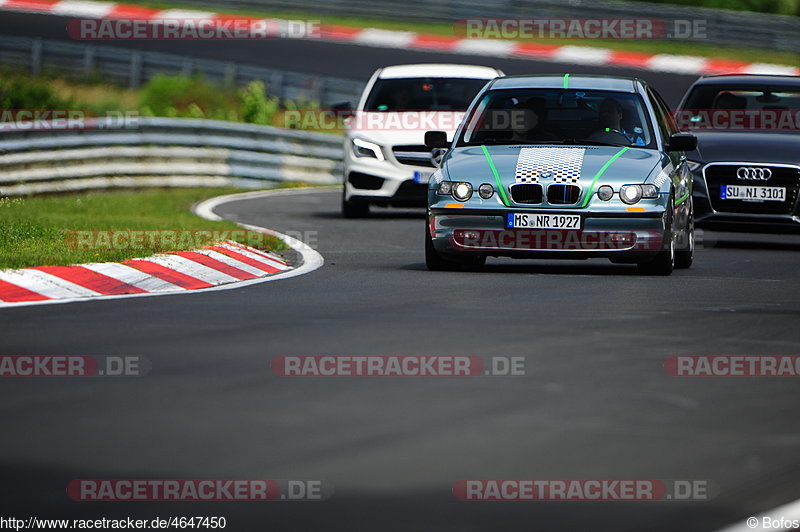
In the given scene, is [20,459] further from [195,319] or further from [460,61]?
[460,61]

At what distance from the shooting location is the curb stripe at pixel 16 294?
10156mm

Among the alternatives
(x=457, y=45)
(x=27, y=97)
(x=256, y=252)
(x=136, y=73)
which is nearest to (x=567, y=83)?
(x=256, y=252)

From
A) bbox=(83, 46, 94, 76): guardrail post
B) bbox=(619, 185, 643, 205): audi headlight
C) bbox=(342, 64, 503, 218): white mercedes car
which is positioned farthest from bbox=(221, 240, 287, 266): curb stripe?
bbox=(83, 46, 94, 76): guardrail post

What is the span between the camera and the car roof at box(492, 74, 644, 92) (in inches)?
536

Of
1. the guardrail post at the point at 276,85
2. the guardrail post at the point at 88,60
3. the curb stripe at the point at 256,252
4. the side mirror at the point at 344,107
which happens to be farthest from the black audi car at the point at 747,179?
the guardrail post at the point at 88,60

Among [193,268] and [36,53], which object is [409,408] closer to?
[193,268]

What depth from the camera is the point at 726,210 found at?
16.0 metres

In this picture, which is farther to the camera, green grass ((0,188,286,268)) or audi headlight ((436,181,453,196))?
audi headlight ((436,181,453,196))

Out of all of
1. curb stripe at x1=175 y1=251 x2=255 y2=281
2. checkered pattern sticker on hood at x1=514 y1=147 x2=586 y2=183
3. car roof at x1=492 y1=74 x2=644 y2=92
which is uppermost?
car roof at x1=492 y1=74 x2=644 y2=92

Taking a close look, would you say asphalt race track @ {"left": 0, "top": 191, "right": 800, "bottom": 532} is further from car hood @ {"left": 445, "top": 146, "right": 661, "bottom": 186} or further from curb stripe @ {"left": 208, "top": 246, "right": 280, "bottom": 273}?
curb stripe @ {"left": 208, "top": 246, "right": 280, "bottom": 273}

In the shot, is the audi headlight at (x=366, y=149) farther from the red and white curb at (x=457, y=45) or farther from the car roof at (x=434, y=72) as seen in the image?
the red and white curb at (x=457, y=45)

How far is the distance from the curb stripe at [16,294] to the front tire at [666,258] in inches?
178

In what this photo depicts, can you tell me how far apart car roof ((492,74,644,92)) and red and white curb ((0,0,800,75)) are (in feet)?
65.5

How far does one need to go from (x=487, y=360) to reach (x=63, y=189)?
49.1ft
